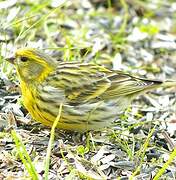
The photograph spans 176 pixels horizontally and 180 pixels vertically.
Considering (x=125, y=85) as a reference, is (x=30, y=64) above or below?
above

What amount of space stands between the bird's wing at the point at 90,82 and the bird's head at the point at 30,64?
0.06 meters

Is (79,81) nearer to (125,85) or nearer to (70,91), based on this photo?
(70,91)

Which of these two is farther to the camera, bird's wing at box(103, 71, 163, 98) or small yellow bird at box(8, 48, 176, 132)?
bird's wing at box(103, 71, 163, 98)

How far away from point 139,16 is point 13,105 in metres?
2.56

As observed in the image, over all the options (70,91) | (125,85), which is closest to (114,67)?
(125,85)

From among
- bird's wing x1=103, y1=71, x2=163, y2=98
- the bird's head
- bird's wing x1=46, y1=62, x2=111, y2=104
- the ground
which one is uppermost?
the bird's head

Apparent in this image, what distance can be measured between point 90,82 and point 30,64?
1.18 feet

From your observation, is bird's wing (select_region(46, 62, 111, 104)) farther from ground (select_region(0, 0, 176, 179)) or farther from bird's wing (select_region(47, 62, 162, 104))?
ground (select_region(0, 0, 176, 179))

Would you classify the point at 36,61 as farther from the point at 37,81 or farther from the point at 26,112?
the point at 26,112

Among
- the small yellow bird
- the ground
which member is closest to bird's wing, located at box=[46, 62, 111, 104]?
the small yellow bird

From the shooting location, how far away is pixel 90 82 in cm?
402

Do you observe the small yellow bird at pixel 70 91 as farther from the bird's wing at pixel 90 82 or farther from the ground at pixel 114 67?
the ground at pixel 114 67

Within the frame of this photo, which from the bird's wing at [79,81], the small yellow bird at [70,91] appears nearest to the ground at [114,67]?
the small yellow bird at [70,91]

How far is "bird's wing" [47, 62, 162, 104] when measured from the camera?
12.9ft
